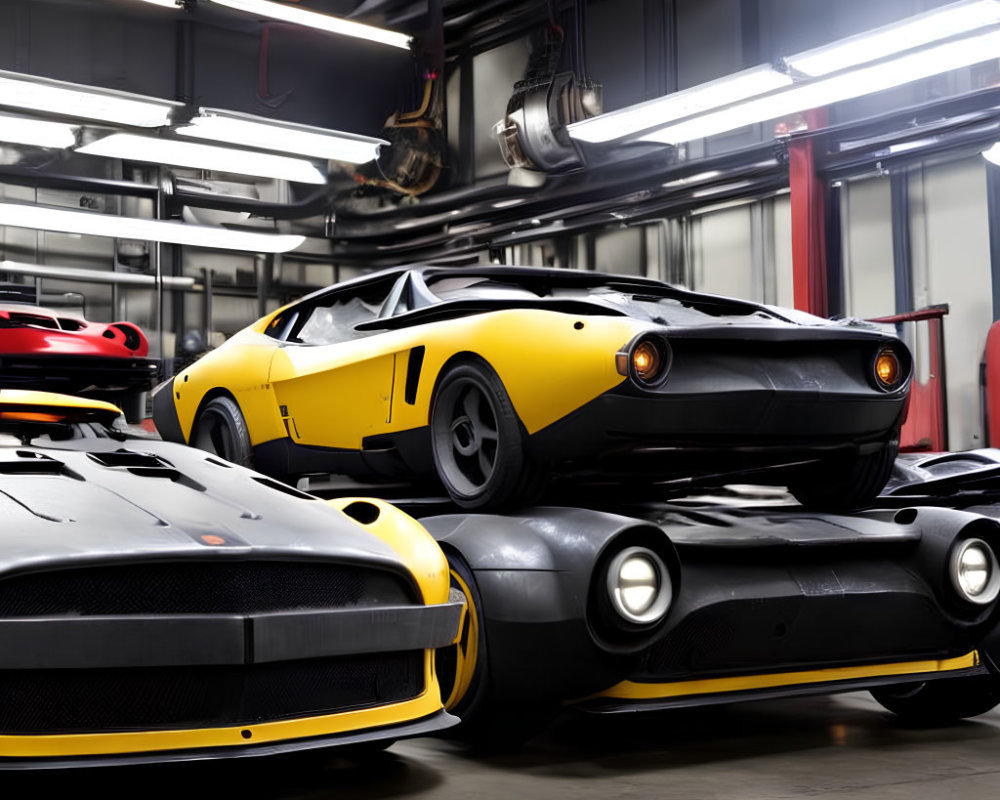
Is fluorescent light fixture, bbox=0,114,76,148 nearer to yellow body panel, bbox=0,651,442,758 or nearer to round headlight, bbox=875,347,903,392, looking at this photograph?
round headlight, bbox=875,347,903,392

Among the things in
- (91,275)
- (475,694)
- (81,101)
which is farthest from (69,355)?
(91,275)

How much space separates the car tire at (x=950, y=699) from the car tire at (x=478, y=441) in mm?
1490

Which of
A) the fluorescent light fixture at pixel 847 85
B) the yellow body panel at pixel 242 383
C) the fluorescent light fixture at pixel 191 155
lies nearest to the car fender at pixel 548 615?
the yellow body panel at pixel 242 383

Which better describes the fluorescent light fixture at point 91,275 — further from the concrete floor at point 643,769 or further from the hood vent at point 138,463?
the concrete floor at point 643,769

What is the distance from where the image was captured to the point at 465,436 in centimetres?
390

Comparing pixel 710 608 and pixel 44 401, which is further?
pixel 44 401

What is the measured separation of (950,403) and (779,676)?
534 cm

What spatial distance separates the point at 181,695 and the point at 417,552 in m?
0.71

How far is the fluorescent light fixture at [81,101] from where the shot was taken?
24.3 feet

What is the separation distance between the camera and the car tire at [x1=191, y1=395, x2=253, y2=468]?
4.99 meters

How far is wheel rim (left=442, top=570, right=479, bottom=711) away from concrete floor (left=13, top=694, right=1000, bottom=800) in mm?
181

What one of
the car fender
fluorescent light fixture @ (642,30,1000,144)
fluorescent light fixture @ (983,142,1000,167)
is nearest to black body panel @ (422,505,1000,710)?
the car fender

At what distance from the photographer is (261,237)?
10.4 m

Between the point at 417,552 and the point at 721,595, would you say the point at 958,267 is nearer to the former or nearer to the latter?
the point at 721,595
